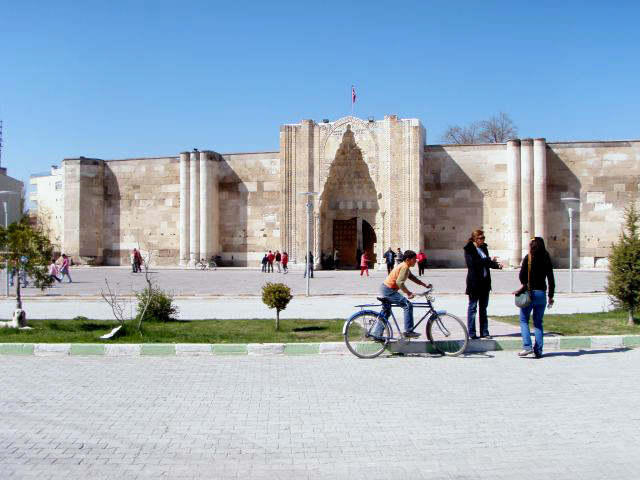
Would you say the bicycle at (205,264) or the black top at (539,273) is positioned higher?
the black top at (539,273)

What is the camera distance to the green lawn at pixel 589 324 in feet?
36.2

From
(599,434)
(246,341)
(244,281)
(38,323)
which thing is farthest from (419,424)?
(244,281)

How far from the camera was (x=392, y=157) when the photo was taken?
34031 mm

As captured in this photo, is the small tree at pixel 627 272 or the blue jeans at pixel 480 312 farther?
the small tree at pixel 627 272

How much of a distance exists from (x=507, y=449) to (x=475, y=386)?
7.77ft

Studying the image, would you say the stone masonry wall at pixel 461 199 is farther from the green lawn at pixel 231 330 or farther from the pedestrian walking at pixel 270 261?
the green lawn at pixel 231 330

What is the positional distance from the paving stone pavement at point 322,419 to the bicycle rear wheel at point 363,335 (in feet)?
1.09

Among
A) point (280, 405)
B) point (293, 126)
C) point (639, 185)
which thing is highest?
point (293, 126)

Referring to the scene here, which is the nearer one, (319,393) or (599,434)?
(599,434)

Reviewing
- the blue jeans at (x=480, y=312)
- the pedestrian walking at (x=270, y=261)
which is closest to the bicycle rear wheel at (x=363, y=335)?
the blue jeans at (x=480, y=312)

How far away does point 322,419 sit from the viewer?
6129 mm

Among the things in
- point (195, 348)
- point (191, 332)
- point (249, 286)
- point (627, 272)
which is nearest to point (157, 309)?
point (191, 332)

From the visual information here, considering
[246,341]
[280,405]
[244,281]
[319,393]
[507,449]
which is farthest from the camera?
[244,281]

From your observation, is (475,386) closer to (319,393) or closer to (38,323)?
(319,393)
